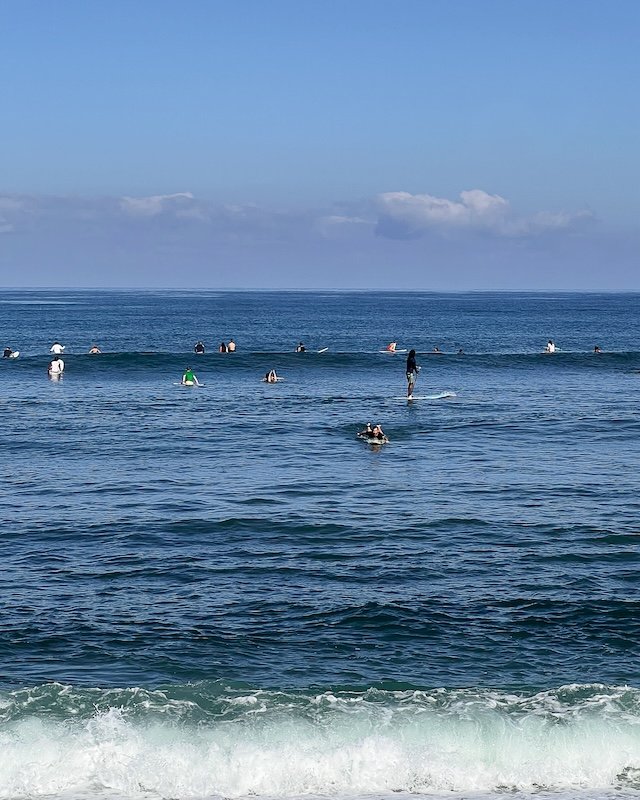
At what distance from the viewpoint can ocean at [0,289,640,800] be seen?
12.8 meters

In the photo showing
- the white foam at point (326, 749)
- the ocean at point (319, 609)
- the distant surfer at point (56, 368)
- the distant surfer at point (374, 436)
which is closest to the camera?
the white foam at point (326, 749)

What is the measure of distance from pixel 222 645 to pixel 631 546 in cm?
1054

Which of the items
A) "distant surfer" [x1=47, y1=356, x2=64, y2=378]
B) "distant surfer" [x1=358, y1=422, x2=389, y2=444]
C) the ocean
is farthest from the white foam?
"distant surfer" [x1=47, y1=356, x2=64, y2=378]

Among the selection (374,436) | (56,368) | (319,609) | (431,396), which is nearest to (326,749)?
(319,609)

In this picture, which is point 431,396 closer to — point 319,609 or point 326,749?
point 319,609

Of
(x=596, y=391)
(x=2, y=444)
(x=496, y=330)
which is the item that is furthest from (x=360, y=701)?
(x=496, y=330)

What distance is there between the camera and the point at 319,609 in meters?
18.0

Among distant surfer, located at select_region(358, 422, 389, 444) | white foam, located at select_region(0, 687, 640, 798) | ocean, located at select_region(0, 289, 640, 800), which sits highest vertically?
distant surfer, located at select_region(358, 422, 389, 444)

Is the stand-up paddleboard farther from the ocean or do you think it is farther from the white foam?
the white foam

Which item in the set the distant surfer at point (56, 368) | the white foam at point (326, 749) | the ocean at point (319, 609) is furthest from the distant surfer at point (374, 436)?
the distant surfer at point (56, 368)

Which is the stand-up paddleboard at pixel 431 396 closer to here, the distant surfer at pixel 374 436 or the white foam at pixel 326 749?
the distant surfer at pixel 374 436

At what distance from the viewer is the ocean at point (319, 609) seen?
41.9 ft

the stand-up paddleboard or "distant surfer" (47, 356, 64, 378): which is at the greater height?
"distant surfer" (47, 356, 64, 378)

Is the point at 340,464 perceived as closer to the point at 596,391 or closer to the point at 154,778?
the point at 154,778
